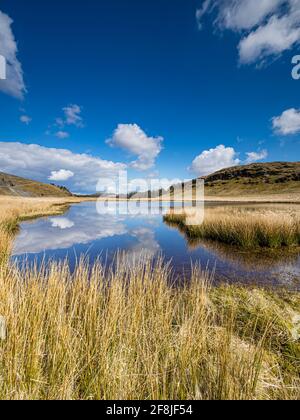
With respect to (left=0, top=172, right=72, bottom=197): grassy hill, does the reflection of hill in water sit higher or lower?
lower

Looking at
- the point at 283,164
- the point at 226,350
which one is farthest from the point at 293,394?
the point at 283,164

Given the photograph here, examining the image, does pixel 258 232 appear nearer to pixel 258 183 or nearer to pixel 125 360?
pixel 125 360

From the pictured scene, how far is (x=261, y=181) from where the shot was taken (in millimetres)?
105500

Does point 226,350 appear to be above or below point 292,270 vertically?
above

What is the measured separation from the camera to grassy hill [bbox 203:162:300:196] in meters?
89.0

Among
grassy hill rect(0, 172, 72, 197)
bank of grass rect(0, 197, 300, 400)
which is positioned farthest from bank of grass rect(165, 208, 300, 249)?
grassy hill rect(0, 172, 72, 197)

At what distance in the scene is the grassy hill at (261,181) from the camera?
89.0 meters

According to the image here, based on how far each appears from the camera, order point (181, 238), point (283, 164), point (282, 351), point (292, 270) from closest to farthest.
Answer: point (282, 351) < point (292, 270) < point (181, 238) < point (283, 164)

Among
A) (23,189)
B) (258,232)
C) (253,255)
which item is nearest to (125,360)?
(253,255)

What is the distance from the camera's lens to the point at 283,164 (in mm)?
124312

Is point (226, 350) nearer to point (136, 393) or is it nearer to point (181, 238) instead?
point (136, 393)

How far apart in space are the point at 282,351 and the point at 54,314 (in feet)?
11.9

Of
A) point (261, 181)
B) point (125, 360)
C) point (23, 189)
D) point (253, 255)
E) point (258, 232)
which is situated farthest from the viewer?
point (23, 189)

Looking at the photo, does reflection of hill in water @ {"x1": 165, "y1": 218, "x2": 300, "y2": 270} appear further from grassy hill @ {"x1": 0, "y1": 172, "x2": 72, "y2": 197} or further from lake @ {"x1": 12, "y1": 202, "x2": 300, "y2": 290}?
grassy hill @ {"x1": 0, "y1": 172, "x2": 72, "y2": 197}
